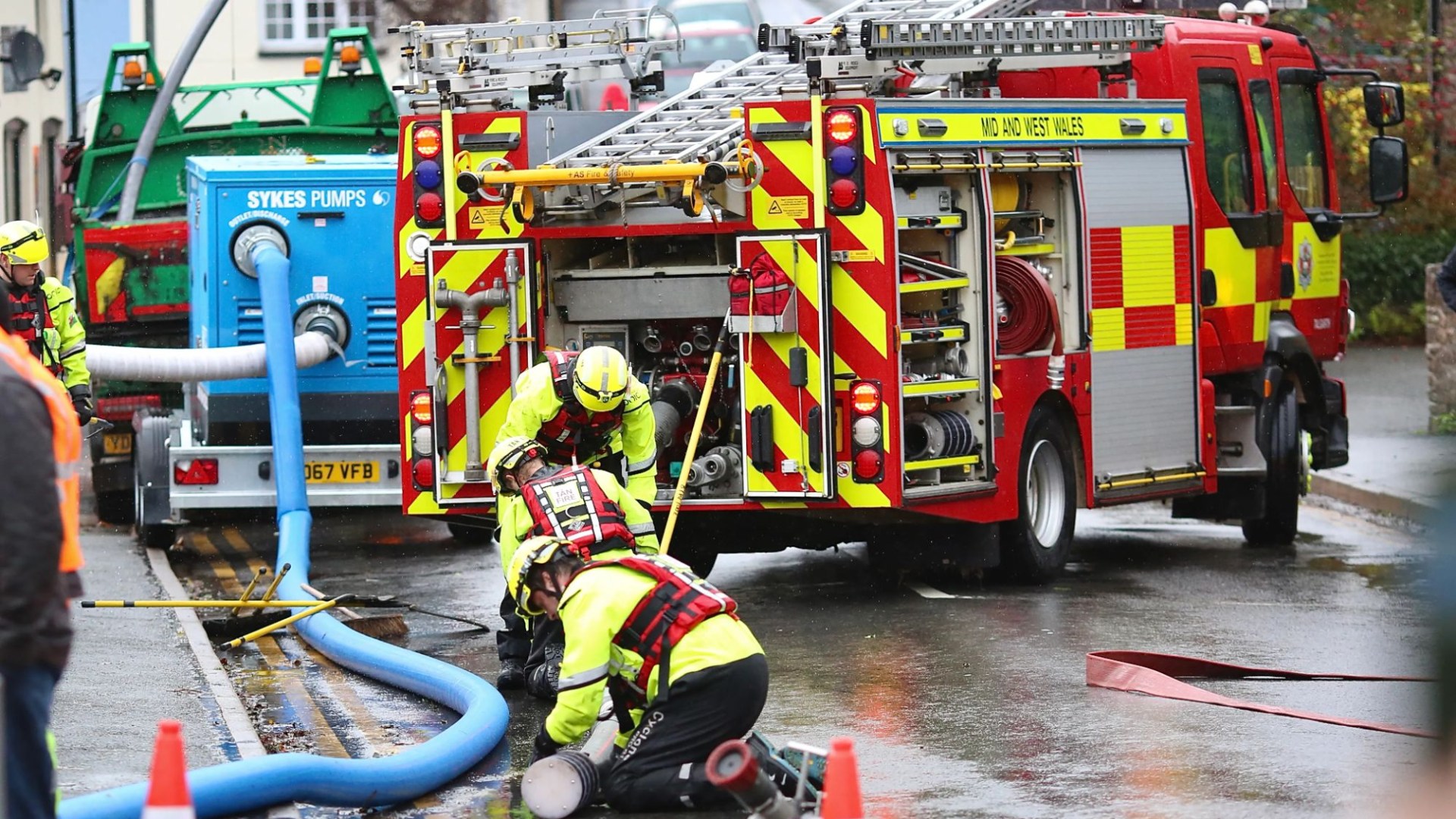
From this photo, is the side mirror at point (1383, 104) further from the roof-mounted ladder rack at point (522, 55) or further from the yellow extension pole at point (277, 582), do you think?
the yellow extension pole at point (277, 582)

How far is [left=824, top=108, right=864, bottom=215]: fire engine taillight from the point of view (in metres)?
10.1

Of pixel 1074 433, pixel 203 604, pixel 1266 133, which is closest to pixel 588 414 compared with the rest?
pixel 203 604

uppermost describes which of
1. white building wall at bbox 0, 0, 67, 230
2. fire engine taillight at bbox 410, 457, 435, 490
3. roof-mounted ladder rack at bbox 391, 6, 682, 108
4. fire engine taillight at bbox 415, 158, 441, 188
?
white building wall at bbox 0, 0, 67, 230

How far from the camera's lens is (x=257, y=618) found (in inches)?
411

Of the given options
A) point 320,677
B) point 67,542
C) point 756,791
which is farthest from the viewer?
point 320,677

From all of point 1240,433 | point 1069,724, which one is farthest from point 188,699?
point 1240,433

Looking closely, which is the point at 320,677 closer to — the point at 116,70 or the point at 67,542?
the point at 67,542

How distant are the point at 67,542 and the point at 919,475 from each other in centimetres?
598

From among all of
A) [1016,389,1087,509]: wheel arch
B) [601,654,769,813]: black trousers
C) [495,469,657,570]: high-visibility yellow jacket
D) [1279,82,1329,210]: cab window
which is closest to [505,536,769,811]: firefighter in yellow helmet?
[601,654,769,813]: black trousers

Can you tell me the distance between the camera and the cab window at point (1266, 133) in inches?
516

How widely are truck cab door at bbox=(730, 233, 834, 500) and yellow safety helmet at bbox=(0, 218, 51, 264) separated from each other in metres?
3.85

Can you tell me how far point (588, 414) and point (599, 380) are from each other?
23 centimetres

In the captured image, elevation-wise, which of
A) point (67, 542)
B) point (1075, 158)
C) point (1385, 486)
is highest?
point (1075, 158)

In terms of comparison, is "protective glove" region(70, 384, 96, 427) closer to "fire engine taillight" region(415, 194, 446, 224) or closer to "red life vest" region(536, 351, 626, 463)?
"fire engine taillight" region(415, 194, 446, 224)
